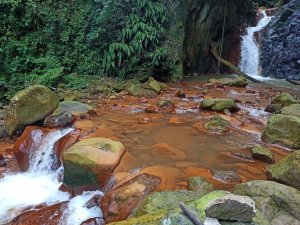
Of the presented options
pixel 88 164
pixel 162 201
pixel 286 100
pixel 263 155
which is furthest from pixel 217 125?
pixel 162 201

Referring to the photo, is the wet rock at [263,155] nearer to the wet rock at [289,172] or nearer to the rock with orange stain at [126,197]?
the wet rock at [289,172]

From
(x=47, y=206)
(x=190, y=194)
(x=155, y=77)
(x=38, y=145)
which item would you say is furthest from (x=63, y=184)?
(x=155, y=77)

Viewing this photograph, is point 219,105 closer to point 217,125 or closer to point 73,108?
point 217,125

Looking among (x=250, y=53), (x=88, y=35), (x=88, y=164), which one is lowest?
(x=88, y=164)

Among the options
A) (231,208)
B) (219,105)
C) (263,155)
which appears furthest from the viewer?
(219,105)

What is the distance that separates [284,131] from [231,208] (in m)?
→ 3.99

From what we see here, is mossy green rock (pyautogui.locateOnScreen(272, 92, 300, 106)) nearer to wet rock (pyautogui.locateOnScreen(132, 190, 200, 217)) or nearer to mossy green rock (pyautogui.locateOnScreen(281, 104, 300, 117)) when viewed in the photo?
mossy green rock (pyautogui.locateOnScreen(281, 104, 300, 117))

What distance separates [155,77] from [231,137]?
544cm

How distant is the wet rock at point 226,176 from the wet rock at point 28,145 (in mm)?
2660

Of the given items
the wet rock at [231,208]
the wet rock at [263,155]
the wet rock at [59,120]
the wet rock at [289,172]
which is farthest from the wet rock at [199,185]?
the wet rock at [59,120]

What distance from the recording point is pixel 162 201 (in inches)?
136

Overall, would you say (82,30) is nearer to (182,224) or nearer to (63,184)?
(63,184)

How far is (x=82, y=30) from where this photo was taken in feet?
35.6

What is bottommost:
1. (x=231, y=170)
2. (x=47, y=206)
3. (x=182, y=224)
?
(x=47, y=206)
